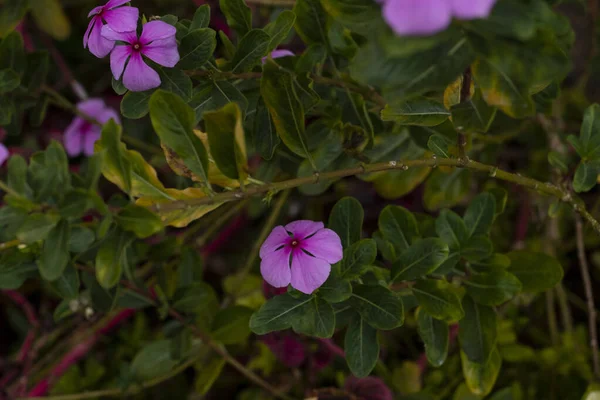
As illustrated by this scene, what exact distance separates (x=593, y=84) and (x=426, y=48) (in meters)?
1.20

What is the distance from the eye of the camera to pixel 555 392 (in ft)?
3.47

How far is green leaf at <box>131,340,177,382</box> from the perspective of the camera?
935mm

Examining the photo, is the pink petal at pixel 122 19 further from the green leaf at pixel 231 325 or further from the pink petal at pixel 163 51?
the green leaf at pixel 231 325

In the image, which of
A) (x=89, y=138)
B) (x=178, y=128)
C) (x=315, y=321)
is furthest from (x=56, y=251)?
(x=89, y=138)

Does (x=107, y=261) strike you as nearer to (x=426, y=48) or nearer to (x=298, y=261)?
(x=298, y=261)

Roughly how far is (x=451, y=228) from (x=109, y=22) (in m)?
0.45

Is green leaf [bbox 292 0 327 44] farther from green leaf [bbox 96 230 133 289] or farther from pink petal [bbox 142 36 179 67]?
green leaf [bbox 96 230 133 289]

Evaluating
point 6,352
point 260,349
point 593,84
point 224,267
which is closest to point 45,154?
point 260,349

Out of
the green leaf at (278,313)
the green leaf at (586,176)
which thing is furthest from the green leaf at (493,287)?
the green leaf at (278,313)

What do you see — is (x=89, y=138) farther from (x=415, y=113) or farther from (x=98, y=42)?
(x=415, y=113)

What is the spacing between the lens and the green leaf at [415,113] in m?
0.65

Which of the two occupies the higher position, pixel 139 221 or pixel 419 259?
pixel 139 221

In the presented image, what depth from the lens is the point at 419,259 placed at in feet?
2.32

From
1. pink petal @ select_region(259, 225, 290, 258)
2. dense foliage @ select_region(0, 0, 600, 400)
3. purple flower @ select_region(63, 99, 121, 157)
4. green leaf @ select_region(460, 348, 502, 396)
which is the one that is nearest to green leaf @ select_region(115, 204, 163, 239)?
dense foliage @ select_region(0, 0, 600, 400)
